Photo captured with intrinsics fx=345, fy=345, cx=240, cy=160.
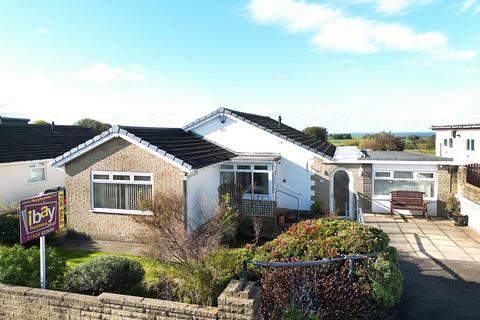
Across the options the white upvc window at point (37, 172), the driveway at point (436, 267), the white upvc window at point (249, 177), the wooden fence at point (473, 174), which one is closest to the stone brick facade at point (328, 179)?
the driveway at point (436, 267)

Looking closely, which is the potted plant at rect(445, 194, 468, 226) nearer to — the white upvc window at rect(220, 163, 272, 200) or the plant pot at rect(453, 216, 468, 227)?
the plant pot at rect(453, 216, 468, 227)

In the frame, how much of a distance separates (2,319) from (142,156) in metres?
7.72

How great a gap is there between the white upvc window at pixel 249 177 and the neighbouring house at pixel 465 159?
8.59 meters

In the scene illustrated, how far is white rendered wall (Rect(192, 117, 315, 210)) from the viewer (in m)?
17.4

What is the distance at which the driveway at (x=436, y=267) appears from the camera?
7.77 m

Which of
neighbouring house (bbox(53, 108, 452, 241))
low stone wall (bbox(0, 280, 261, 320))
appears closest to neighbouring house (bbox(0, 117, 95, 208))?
neighbouring house (bbox(53, 108, 452, 241))

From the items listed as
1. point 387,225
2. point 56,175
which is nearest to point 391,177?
point 387,225

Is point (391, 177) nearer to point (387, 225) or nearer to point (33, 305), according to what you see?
point (387, 225)

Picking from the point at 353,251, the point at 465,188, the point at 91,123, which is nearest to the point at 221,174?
the point at 353,251

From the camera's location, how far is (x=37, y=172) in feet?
69.1

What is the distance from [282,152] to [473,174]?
8537mm

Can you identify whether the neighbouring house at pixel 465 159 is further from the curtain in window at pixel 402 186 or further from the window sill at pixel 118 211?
the window sill at pixel 118 211

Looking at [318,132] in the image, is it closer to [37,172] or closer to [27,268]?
[37,172]

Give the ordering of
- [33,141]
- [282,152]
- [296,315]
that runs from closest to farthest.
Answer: [296,315] < [282,152] < [33,141]
